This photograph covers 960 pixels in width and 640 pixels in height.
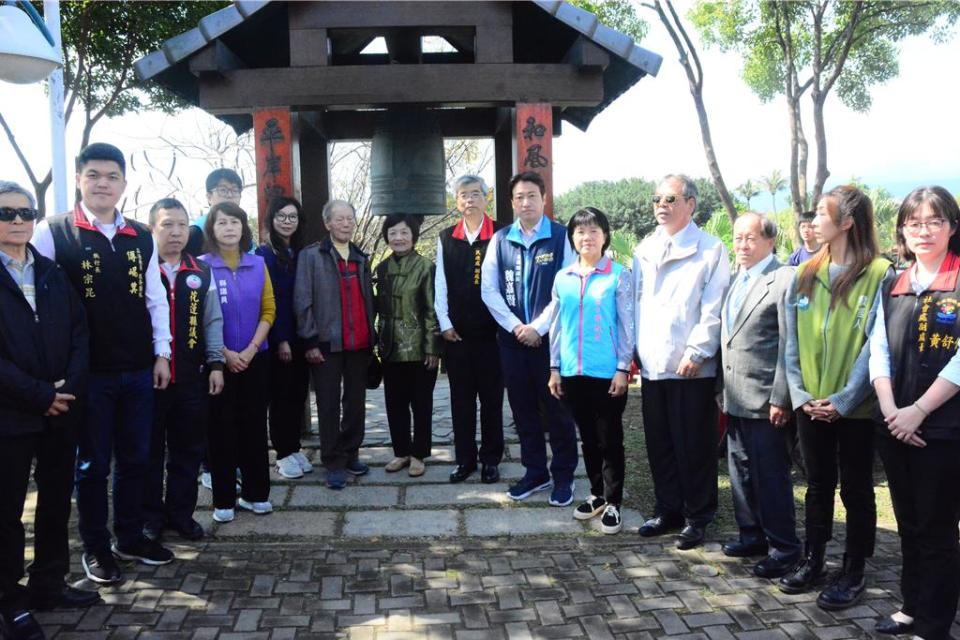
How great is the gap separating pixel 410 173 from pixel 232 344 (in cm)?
248

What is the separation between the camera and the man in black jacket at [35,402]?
2.92 metres

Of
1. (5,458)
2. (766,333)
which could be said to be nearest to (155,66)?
(5,458)

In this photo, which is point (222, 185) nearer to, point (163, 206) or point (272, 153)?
point (272, 153)

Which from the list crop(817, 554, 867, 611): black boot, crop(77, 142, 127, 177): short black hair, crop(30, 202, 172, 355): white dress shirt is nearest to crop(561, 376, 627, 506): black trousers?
crop(817, 554, 867, 611): black boot

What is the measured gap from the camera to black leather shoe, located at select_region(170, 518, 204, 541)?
13.1 ft

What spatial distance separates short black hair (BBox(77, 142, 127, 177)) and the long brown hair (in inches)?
129

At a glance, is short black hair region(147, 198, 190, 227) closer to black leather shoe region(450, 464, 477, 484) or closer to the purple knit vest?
the purple knit vest

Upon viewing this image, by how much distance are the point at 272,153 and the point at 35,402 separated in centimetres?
281

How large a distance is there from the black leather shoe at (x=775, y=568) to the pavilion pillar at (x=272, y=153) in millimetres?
3897

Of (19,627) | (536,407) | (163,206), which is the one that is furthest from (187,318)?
(536,407)

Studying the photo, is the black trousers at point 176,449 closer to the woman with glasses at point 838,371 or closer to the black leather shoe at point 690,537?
the black leather shoe at point 690,537

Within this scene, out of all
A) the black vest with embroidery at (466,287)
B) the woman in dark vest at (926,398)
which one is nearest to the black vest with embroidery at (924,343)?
the woman in dark vest at (926,398)

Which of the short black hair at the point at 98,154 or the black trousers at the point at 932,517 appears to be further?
the short black hair at the point at 98,154

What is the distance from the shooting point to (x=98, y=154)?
3.38 metres
